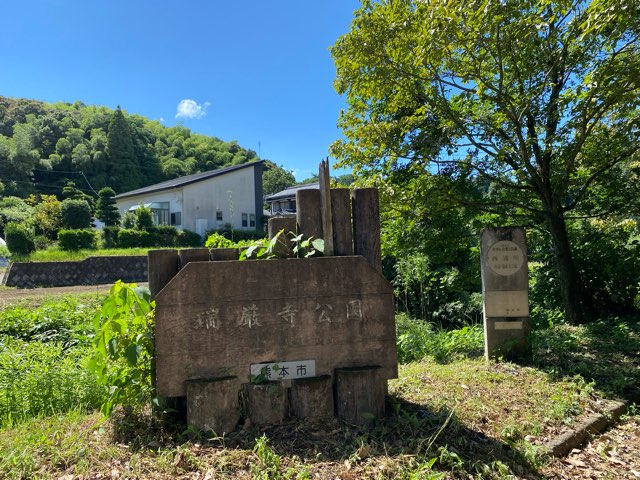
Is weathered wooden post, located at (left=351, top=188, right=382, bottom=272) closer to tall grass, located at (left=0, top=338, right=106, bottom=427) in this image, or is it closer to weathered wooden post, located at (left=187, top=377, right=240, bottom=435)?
weathered wooden post, located at (left=187, top=377, right=240, bottom=435)

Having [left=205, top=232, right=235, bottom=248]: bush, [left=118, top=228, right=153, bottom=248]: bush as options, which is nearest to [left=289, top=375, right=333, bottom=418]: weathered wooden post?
[left=205, top=232, right=235, bottom=248]: bush

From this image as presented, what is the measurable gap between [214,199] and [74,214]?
30.8ft

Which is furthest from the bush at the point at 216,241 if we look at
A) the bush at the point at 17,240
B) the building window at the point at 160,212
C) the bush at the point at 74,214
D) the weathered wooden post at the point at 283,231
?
the building window at the point at 160,212

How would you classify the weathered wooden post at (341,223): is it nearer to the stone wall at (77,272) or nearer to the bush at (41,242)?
the stone wall at (77,272)

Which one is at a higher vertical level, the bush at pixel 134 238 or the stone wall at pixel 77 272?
the bush at pixel 134 238

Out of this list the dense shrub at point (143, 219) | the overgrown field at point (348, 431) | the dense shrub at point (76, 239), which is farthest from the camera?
the dense shrub at point (143, 219)

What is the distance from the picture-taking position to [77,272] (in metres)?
19.0

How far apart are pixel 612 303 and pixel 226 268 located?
284 inches

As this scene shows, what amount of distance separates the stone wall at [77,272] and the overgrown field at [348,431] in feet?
53.0

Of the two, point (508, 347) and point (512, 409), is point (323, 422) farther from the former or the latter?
point (508, 347)

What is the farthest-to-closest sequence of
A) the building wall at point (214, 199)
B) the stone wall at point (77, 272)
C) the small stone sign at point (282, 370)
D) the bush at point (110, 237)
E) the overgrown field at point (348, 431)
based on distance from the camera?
the building wall at point (214, 199)
the bush at point (110, 237)
the stone wall at point (77, 272)
the small stone sign at point (282, 370)
the overgrown field at point (348, 431)

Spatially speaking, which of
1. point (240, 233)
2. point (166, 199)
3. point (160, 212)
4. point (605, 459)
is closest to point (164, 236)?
point (240, 233)

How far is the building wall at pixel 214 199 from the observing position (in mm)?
29562

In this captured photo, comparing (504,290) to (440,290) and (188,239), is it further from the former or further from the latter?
→ (188,239)
